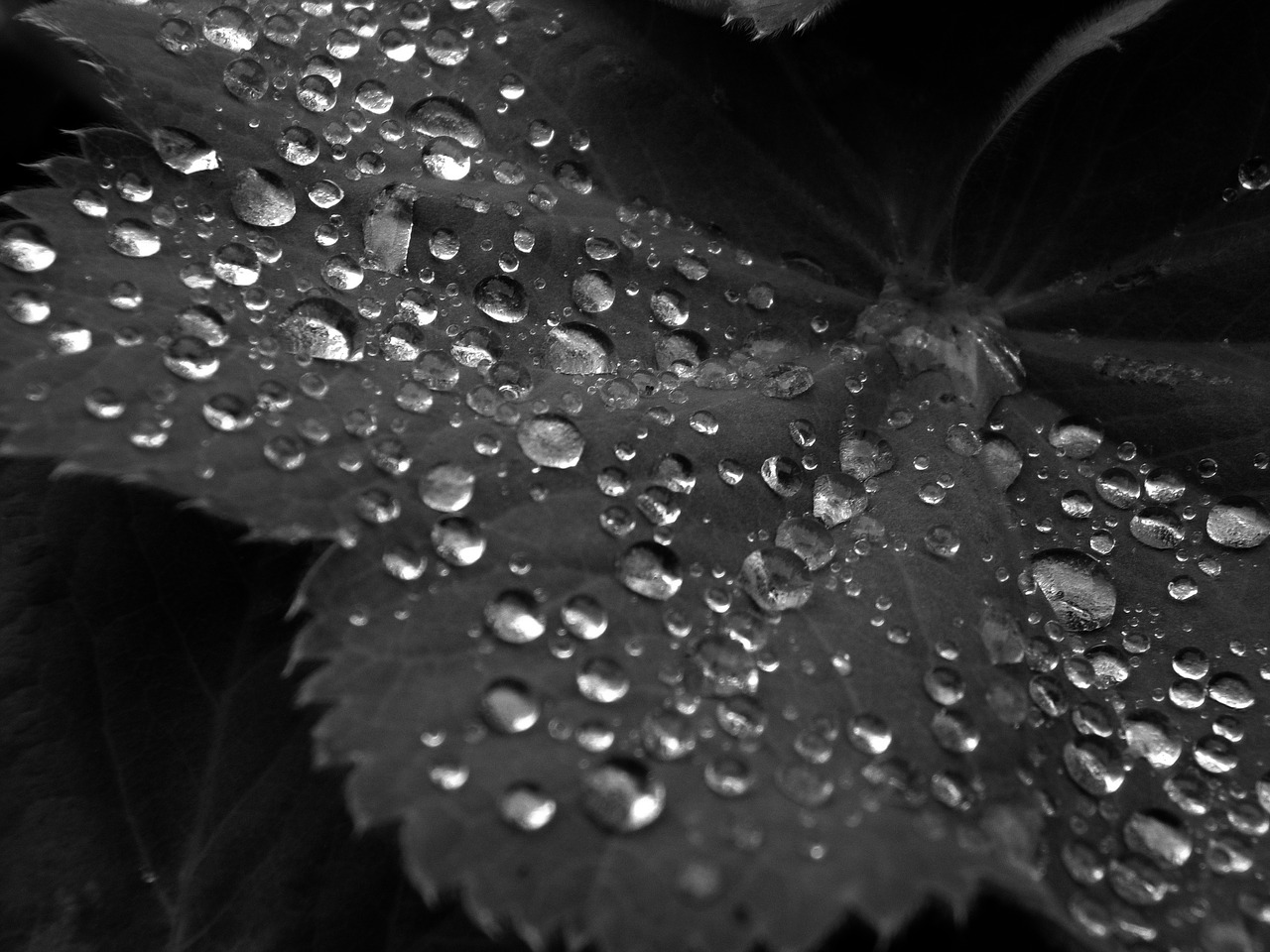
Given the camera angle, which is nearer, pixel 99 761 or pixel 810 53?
pixel 99 761

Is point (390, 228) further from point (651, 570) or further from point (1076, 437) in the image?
point (1076, 437)

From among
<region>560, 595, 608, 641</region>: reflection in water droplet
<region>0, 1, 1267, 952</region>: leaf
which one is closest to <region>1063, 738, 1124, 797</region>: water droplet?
<region>0, 1, 1267, 952</region>: leaf

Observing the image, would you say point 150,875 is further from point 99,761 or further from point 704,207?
point 704,207

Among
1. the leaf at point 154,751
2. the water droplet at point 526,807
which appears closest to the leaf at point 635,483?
the water droplet at point 526,807

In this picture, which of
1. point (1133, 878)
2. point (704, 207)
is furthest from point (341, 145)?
point (1133, 878)

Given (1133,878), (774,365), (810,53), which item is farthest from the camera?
(810,53)

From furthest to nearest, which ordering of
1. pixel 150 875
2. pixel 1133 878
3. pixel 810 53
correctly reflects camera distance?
pixel 810 53, pixel 150 875, pixel 1133 878

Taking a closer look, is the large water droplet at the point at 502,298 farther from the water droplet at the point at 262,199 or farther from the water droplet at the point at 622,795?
the water droplet at the point at 622,795

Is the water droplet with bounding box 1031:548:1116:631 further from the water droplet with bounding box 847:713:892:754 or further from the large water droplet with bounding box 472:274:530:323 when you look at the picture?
the large water droplet with bounding box 472:274:530:323
